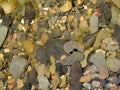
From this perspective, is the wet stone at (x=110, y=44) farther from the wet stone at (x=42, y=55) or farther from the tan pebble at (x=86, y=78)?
the wet stone at (x=42, y=55)

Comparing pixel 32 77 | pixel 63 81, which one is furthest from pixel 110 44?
pixel 32 77

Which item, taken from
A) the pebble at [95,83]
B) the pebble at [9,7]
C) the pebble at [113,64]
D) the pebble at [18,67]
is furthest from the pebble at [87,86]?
the pebble at [9,7]

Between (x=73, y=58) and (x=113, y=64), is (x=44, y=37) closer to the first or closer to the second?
(x=73, y=58)

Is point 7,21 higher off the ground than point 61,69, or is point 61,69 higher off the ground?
point 7,21

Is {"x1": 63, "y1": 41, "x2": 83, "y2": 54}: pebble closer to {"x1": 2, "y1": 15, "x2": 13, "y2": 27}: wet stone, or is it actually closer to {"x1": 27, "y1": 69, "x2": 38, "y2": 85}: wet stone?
{"x1": 27, "y1": 69, "x2": 38, "y2": 85}: wet stone

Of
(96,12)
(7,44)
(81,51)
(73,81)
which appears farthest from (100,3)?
(7,44)

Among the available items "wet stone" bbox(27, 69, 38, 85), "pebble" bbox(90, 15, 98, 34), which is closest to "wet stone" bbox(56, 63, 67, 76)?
"wet stone" bbox(27, 69, 38, 85)
